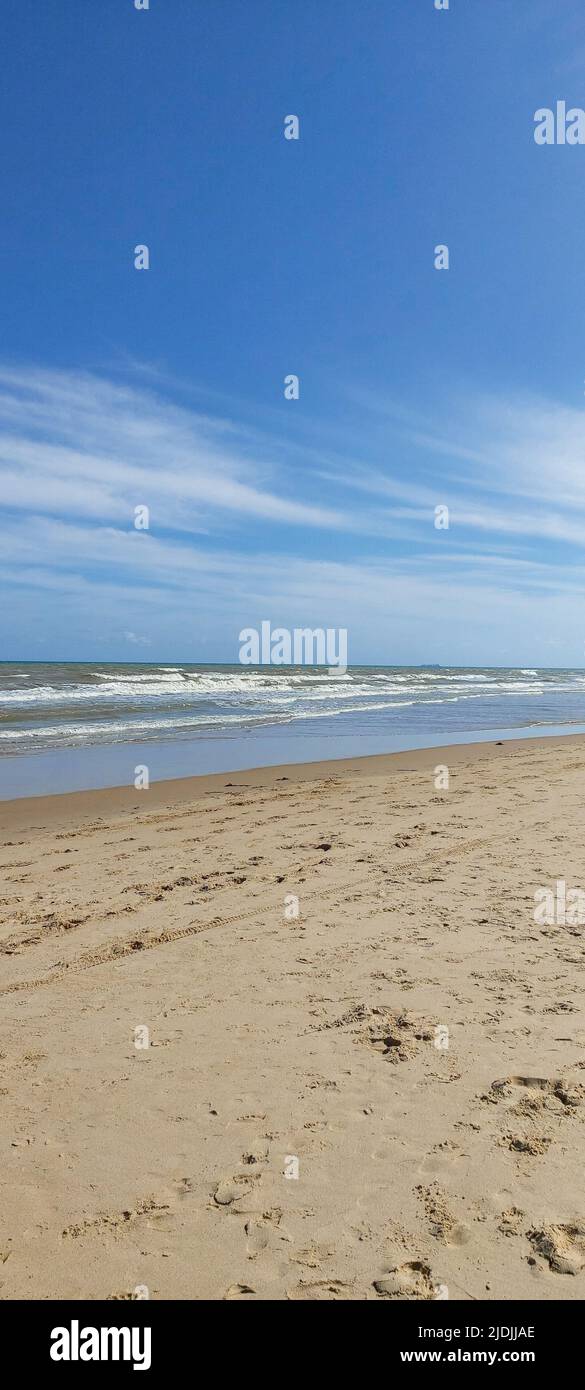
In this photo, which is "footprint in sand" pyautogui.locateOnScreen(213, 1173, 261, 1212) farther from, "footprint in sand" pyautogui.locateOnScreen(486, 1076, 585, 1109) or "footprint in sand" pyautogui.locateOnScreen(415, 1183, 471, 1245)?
"footprint in sand" pyautogui.locateOnScreen(486, 1076, 585, 1109)

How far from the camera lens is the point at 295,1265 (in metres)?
2.53

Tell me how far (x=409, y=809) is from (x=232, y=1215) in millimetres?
7533

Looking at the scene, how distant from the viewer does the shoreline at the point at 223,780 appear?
1058 cm

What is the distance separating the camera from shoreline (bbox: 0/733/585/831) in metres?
10.6

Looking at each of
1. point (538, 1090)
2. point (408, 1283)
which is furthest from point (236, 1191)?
point (538, 1090)

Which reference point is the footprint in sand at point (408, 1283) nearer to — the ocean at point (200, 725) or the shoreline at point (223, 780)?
the shoreline at point (223, 780)

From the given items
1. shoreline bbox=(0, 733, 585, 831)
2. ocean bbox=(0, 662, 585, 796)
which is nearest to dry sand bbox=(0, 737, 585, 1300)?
shoreline bbox=(0, 733, 585, 831)

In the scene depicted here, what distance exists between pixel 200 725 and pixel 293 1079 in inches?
730

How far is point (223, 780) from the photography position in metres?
12.9

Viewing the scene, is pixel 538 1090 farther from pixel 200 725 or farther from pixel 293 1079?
pixel 200 725

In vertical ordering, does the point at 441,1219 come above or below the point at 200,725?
below

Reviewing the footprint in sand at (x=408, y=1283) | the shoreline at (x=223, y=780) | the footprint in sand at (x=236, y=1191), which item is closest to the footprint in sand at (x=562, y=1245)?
the footprint in sand at (x=408, y=1283)
